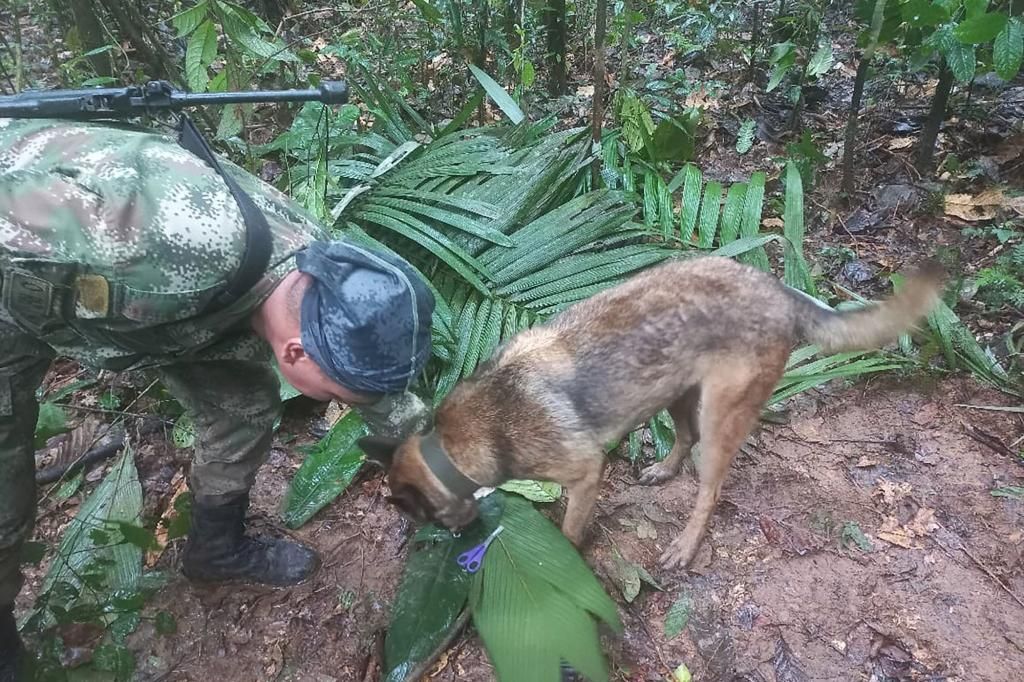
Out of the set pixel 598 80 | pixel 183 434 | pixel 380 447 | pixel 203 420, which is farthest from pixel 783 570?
pixel 598 80

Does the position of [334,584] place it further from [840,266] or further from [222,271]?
[840,266]

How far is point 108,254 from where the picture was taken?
184cm

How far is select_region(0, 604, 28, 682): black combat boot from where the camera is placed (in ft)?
8.51

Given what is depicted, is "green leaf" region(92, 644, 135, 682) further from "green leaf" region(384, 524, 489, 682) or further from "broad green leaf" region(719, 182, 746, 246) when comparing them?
"broad green leaf" region(719, 182, 746, 246)

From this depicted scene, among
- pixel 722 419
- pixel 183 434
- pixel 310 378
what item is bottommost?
pixel 183 434

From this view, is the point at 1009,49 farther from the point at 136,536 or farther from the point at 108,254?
the point at 136,536

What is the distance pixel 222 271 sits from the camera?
195 cm

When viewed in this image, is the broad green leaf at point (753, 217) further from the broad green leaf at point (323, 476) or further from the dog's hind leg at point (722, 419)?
the broad green leaf at point (323, 476)

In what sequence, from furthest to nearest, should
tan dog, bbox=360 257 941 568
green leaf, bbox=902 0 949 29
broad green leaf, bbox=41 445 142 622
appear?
green leaf, bbox=902 0 949 29, broad green leaf, bbox=41 445 142 622, tan dog, bbox=360 257 941 568

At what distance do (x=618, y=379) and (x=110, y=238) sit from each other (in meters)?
1.89

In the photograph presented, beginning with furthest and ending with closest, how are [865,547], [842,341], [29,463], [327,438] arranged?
[327,438] → [865,547] → [842,341] → [29,463]

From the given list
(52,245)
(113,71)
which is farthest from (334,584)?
(113,71)

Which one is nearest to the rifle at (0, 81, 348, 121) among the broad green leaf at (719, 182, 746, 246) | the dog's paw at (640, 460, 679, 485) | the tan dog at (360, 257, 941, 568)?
the tan dog at (360, 257, 941, 568)

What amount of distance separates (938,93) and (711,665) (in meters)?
4.09
